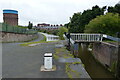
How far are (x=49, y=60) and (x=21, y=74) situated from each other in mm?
1259

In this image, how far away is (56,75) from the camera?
12.8 feet

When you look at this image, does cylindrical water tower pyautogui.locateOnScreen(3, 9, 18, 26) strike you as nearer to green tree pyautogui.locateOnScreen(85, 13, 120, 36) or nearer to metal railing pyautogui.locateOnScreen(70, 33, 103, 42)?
green tree pyautogui.locateOnScreen(85, 13, 120, 36)

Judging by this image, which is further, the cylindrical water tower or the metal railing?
the cylindrical water tower

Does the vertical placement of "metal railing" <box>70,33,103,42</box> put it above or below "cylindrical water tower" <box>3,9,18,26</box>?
below

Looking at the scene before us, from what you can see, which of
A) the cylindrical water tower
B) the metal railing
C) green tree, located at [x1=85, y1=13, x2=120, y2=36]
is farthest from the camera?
the cylindrical water tower

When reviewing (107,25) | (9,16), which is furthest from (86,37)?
(9,16)

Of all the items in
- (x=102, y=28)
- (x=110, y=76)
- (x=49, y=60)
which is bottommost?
(x=110, y=76)

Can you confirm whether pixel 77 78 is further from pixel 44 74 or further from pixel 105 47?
pixel 105 47

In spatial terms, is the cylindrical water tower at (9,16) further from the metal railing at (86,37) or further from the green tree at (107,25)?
the metal railing at (86,37)

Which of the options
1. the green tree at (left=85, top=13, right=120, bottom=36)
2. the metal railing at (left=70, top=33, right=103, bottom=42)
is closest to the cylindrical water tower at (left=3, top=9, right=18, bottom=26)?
the green tree at (left=85, top=13, right=120, bottom=36)

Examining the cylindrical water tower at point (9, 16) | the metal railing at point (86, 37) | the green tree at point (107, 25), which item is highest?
the cylindrical water tower at point (9, 16)

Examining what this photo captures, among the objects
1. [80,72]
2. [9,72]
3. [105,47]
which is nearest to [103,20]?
[105,47]

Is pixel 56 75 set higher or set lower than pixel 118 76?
higher

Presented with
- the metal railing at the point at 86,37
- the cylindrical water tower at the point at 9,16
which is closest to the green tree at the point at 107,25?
the metal railing at the point at 86,37
